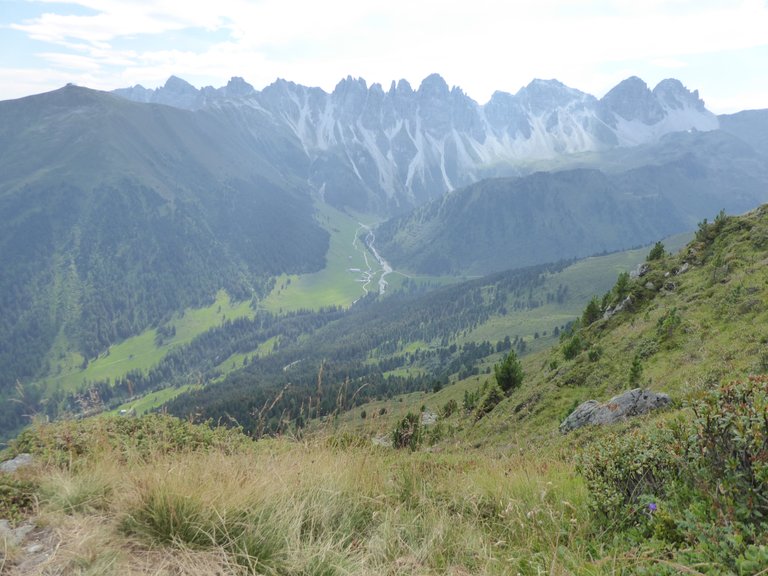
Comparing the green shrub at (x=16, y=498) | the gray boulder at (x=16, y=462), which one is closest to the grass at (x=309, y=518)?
the green shrub at (x=16, y=498)

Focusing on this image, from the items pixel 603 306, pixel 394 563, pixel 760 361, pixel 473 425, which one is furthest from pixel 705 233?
pixel 394 563

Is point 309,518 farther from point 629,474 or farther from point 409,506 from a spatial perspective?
point 629,474

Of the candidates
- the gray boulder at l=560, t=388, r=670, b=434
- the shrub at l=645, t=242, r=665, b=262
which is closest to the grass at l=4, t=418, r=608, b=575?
the gray boulder at l=560, t=388, r=670, b=434

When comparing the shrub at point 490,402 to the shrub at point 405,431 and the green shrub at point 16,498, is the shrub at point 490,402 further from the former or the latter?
the green shrub at point 16,498

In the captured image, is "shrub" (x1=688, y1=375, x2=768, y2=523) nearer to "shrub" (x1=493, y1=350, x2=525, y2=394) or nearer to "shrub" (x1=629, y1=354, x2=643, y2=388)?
"shrub" (x1=629, y1=354, x2=643, y2=388)

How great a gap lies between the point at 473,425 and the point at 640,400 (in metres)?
20.4

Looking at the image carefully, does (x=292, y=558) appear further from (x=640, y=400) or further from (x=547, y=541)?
(x=640, y=400)

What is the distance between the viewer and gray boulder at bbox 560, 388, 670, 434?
15.5 m

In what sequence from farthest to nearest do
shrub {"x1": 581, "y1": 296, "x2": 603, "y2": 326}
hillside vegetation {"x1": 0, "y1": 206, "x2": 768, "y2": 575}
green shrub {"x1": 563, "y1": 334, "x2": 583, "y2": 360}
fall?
1. shrub {"x1": 581, "y1": 296, "x2": 603, "y2": 326}
2. green shrub {"x1": 563, "y1": 334, "x2": 583, "y2": 360}
3. hillside vegetation {"x1": 0, "y1": 206, "x2": 768, "y2": 575}

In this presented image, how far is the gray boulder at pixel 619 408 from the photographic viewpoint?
15492mm

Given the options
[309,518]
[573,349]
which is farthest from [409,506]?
[573,349]

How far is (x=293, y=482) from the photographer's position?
20.1 feet

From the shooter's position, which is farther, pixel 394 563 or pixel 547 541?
pixel 547 541

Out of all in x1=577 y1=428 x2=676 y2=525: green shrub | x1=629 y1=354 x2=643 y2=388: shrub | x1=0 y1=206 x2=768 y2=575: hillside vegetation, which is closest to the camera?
x1=0 y1=206 x2=768 y2=575: hillside vegetation
